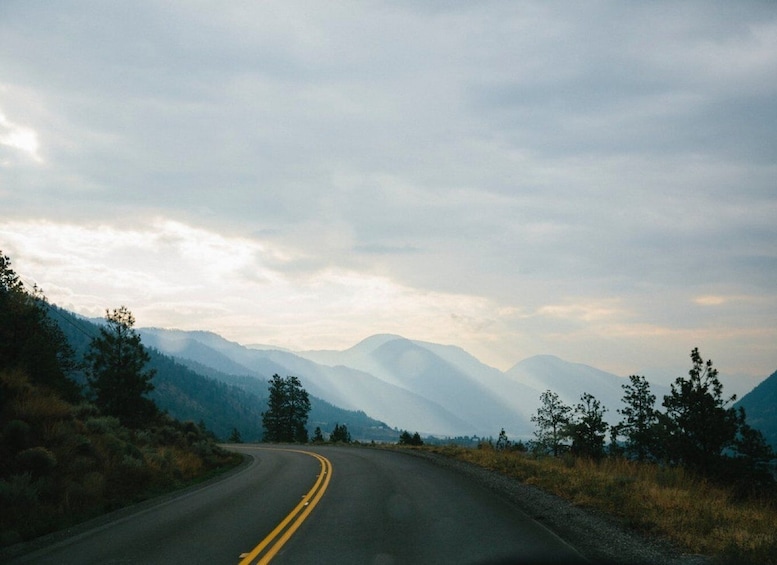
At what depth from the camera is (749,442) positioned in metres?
27.9

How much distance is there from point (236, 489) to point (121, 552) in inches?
284

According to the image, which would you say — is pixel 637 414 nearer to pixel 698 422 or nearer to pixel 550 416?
pixel 550 416

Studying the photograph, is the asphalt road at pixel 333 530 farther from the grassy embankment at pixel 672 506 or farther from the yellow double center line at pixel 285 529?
the grassy embankment at pixel 672 506

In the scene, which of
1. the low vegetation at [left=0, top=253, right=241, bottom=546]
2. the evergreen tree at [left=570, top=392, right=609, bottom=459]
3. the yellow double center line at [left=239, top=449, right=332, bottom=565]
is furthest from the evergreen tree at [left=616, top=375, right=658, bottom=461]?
the yellow double center line at [left=239, top=449, right=332, bottom=565]

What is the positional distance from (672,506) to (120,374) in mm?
28165

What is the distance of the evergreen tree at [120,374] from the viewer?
91.5ft

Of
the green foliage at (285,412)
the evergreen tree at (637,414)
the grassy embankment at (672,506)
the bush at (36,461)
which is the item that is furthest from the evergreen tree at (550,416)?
the green foliage at (285,412)

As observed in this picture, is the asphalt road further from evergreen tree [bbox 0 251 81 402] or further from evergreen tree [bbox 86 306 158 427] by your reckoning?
evergreen tree [bbox 86 306 158 427]

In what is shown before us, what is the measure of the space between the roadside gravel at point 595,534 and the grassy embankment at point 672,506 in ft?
1.07

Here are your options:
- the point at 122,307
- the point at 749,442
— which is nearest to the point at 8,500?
the point at 122,307

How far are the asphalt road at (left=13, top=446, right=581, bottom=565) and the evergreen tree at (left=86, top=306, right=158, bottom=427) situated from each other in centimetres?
1650

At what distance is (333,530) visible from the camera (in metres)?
8.62

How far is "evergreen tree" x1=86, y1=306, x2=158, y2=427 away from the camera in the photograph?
27.9 meters

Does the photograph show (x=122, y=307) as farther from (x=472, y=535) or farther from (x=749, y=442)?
(x=749, y=442)
